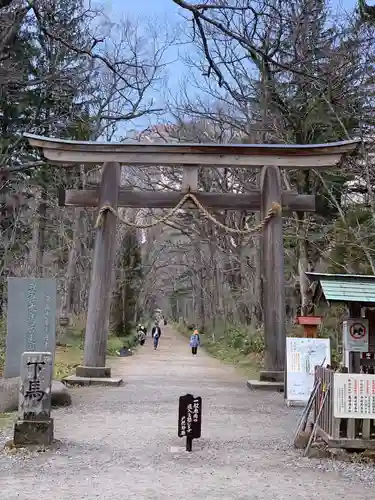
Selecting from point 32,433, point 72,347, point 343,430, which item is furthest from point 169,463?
point 72,347

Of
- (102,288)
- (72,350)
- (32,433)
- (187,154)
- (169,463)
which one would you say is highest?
(187,154)

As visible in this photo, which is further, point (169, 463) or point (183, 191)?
point (183, 191)

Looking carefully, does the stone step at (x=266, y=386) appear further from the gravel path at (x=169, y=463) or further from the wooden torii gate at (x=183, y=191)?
the gravel path at (x=169, y=463)

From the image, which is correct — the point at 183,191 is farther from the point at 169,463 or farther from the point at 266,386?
the point at 169,463

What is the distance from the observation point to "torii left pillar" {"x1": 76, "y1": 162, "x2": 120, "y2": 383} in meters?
14.1

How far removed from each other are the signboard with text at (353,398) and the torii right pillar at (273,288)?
6.54m

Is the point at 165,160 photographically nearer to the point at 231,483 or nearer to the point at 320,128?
the point at 320,128

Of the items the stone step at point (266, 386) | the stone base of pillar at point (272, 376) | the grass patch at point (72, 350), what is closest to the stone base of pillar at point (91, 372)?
the grass patch at point (72, 350)

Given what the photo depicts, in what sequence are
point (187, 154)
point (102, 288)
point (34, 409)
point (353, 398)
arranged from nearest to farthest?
1. point (353, 398)
2. point (34, 409)
3. point (102, 288)
4. point (187, 154)

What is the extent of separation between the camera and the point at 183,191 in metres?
14.8

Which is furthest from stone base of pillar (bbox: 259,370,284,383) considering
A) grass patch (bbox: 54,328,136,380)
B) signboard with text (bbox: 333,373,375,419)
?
signboard with text (bbox: 333,373,375,419)

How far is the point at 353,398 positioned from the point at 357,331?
4.54ft

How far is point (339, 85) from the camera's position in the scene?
1655 cm

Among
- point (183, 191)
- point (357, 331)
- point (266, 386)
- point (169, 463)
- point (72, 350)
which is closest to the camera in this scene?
point (169, 463)
